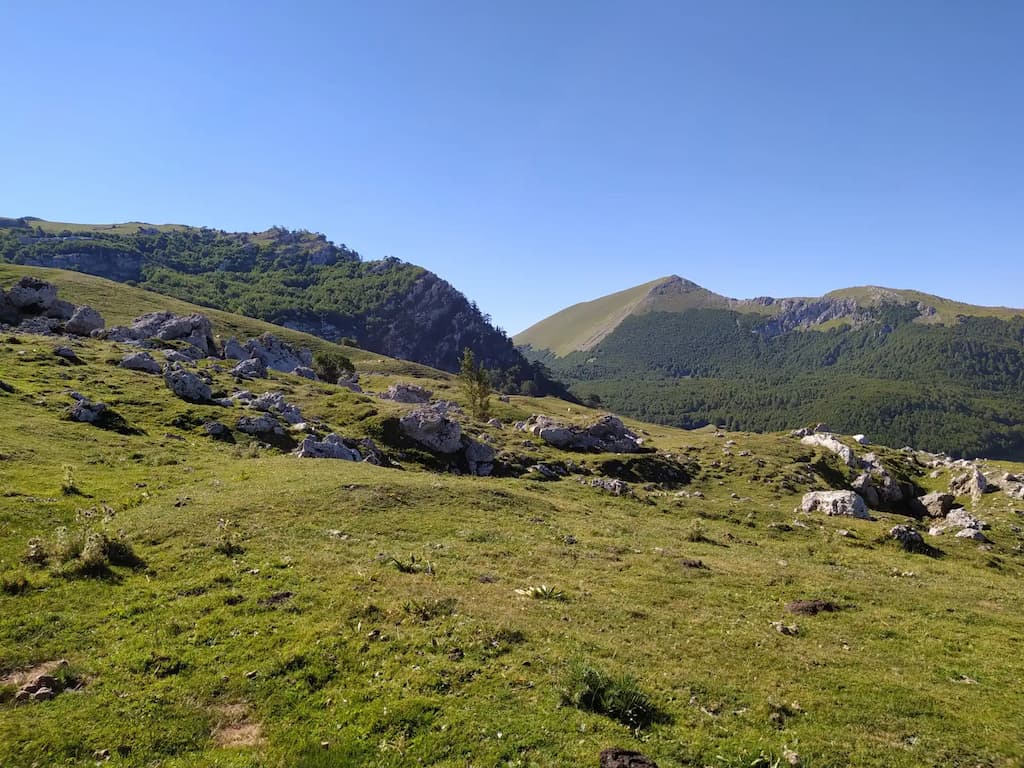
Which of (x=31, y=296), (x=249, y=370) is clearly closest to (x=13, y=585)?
Result: (x=249, y=370)

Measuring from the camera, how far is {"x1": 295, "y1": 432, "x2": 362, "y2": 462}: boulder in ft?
163

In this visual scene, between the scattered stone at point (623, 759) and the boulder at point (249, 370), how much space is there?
86.2 m

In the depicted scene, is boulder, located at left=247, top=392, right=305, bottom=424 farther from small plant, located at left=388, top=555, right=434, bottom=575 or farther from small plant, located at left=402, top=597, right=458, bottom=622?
small plant, located at left=402, top=597, right=458, bottom=622

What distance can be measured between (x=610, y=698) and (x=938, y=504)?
244 feet

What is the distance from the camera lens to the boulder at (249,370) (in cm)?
8720

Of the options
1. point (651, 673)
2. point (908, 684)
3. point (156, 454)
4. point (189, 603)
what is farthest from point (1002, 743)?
point (156, 454)

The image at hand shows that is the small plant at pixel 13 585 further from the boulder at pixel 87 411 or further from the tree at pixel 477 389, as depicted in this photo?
the tree at pixel 477 389

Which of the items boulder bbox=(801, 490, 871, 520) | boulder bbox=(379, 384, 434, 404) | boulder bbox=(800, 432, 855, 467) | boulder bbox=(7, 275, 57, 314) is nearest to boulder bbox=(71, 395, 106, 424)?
boulder bbox=(379, 384, 434, 404)

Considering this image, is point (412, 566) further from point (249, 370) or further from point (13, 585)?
point (249, 370)

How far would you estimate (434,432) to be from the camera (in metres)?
65.2

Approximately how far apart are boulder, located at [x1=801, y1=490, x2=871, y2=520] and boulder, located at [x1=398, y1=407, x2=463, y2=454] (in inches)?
1591

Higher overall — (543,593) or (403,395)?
(403,395)

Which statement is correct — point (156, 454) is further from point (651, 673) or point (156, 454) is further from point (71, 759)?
point (651, 673)

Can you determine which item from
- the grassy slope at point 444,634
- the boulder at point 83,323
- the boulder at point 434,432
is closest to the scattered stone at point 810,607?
the grassy slope at point 444,634
